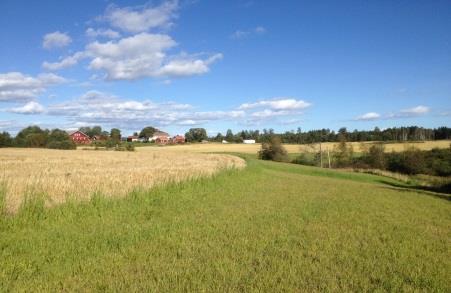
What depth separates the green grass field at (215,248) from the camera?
640cm

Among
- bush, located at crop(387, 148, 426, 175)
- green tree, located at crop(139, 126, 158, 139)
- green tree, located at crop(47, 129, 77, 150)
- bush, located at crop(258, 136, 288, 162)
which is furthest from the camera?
green tree, located at crop(139, 126, 158, 139)

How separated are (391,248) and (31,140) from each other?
328 ft

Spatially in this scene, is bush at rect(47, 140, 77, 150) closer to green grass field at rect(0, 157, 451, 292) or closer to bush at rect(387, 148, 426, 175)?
bush at rect(387, 148, 426, 175)

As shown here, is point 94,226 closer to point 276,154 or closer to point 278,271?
point 278,271

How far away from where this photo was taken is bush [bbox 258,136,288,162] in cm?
8325

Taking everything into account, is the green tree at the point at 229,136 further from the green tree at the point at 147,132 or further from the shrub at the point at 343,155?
the shrub at the point at 343,155

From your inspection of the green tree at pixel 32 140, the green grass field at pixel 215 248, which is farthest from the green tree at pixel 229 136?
the green grass field at pixel 215 248

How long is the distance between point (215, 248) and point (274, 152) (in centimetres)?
7623

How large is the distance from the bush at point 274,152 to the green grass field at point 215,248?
227 ft

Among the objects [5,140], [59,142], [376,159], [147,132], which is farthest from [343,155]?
[147,132]

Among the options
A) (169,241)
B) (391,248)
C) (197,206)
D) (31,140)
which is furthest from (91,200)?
(31,140)

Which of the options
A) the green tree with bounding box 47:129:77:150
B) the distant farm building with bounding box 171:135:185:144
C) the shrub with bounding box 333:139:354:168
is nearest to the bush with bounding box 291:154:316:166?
the shrub with bounding box 333:139:354:168

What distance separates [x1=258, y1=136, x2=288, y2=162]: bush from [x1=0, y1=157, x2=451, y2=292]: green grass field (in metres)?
69.2

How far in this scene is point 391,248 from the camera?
8805 millimetres
